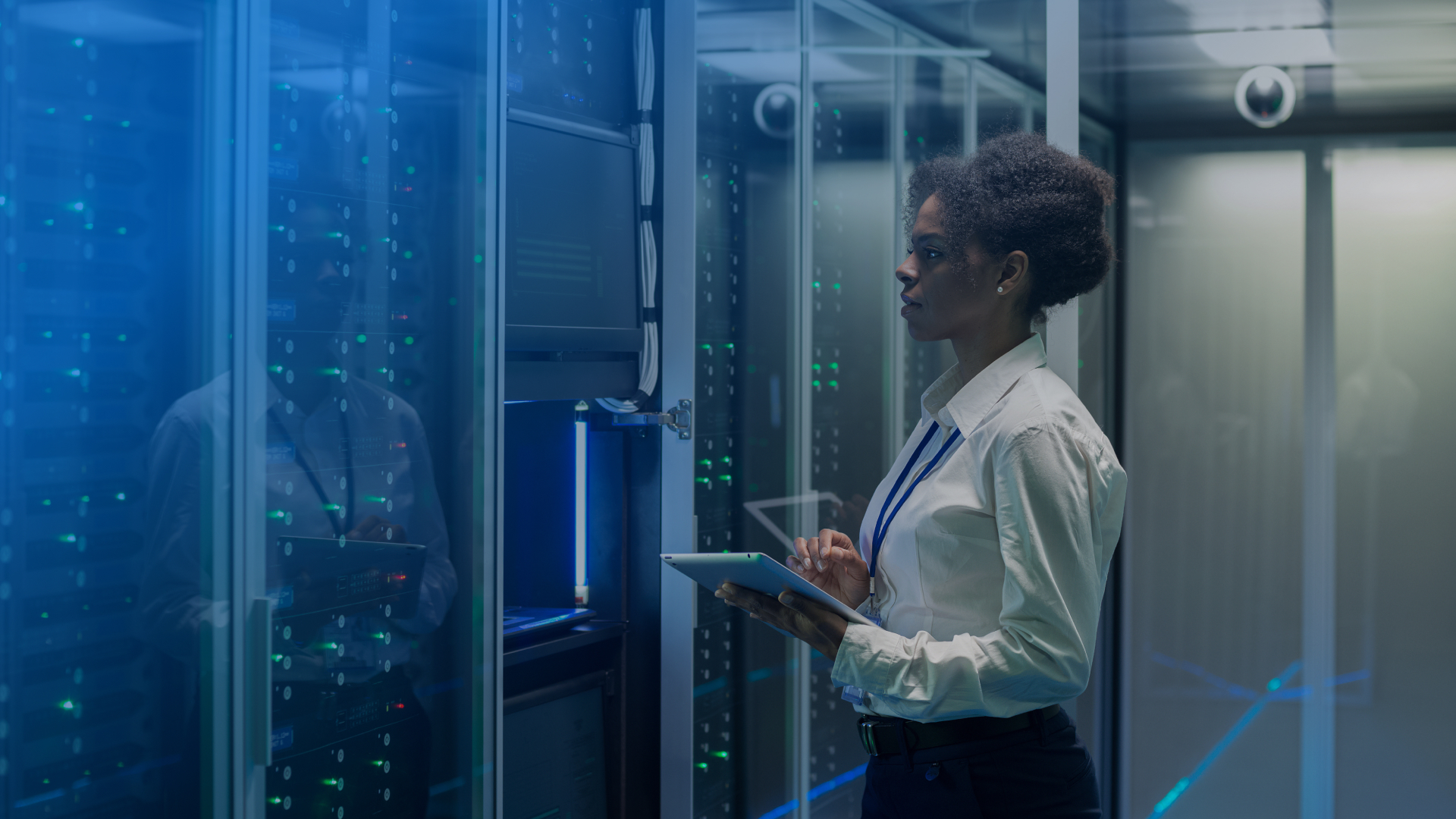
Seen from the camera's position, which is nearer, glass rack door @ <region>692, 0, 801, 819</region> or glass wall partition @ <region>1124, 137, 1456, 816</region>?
glass rack door @ <region>692, 0, 801, 819</region>

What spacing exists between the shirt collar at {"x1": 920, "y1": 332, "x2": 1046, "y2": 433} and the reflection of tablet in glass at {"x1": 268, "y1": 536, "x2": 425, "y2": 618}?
92cm

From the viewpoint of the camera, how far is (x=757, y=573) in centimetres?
145

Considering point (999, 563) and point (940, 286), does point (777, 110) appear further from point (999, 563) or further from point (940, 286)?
point (999, 563)

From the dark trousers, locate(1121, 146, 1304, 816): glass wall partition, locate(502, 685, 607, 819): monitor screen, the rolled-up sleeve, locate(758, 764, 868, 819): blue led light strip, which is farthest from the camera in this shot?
locate(1121, 146, 1304, 816): glass wall partition

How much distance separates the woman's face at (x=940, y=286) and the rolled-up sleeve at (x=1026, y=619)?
0.26m

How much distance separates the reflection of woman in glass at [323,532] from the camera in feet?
4.96

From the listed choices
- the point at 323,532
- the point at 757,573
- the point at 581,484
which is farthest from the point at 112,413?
the point at 581,484

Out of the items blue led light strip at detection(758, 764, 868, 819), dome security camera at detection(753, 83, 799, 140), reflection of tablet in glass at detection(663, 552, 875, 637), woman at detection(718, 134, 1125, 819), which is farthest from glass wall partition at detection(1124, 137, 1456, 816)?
reflection of tablet in glass at detection(663, 552, 875, 637)

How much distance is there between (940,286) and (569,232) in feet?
3.42

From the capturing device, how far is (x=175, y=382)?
1.51 m

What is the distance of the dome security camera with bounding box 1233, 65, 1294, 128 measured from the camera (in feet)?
9.62

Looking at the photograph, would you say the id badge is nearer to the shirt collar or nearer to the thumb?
the thumb

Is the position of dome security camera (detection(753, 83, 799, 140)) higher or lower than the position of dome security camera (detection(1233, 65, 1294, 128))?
lower

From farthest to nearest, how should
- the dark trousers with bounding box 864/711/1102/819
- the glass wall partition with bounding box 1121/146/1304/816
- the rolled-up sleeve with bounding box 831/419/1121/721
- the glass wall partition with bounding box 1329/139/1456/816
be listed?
the glass wall partition with bounding box 1121/146/1304/816 → the glass wall partition with bounding box 1329/139/1456/816 → the dark trousers with bounding box 864/711/1102/819 → the rolled-up sleeve with bounding box 831/419/1121/721
